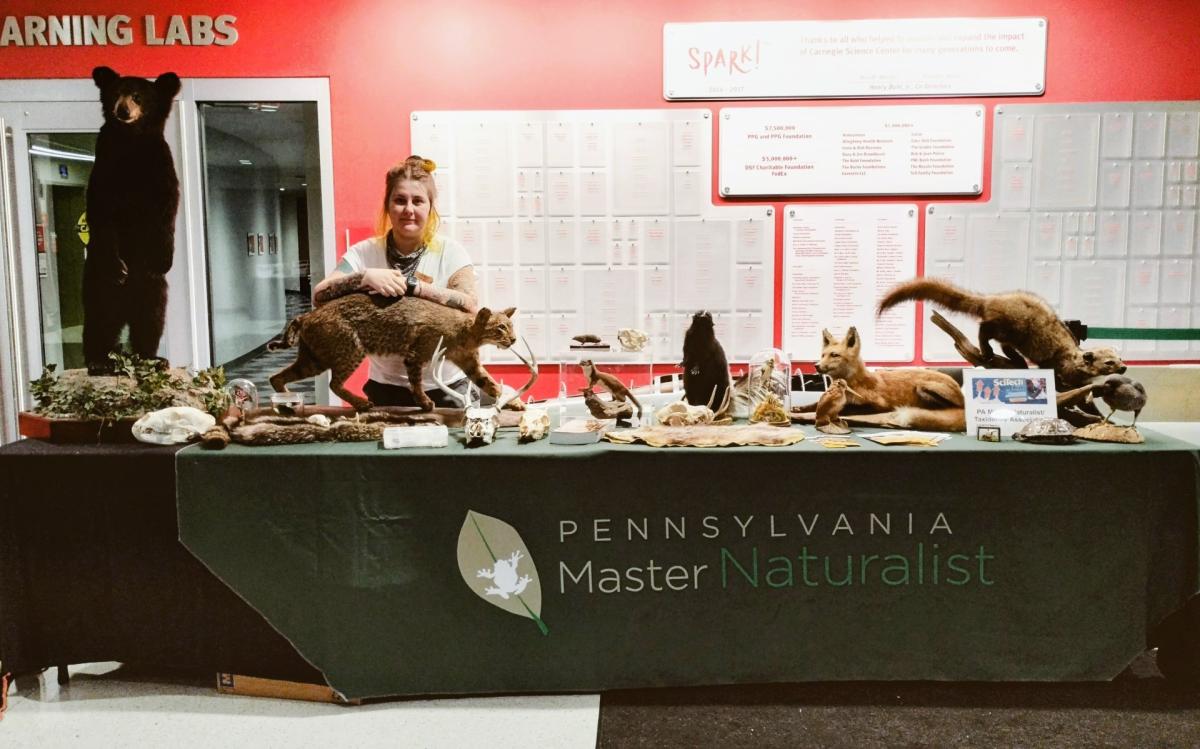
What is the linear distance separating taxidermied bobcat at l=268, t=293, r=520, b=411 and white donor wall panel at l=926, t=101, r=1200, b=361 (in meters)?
2.06

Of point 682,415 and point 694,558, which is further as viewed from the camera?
point 682,415

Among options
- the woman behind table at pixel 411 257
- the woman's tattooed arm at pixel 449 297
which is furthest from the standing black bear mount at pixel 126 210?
the woman's tattooed arm at pixel 449 297

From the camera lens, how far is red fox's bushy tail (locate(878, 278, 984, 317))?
2326 millimetres

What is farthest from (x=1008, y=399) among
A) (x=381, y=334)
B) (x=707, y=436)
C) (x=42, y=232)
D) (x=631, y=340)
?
(x=42, y=232)

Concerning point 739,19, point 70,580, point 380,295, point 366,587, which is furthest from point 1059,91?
point 70,580

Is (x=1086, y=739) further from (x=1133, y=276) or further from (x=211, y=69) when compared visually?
(x=211, y=69)

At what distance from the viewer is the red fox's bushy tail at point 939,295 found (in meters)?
2.33

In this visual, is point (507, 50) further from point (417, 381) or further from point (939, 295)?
point (939, 295)

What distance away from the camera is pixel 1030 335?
89.4 inches

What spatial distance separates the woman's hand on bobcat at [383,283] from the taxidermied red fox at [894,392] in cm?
114

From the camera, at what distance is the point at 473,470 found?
2102mm

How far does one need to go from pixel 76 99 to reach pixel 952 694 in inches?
151

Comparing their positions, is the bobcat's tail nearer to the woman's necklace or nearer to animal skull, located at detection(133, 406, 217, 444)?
animal skull, located at detection(133, 406, 217, 444)

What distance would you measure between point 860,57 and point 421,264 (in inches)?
78.6
